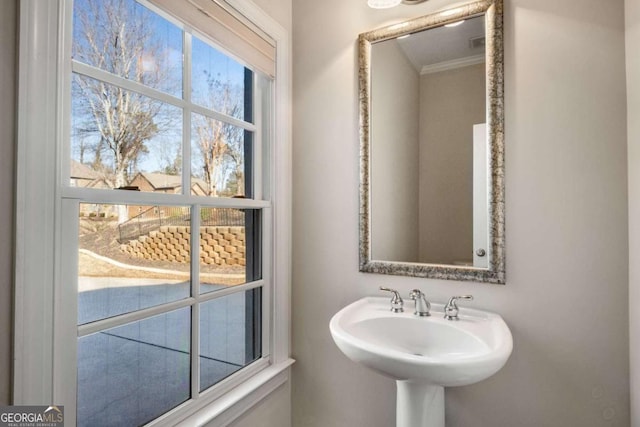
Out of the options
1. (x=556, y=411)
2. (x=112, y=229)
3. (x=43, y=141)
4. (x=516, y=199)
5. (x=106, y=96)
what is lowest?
(x=556, y=411)

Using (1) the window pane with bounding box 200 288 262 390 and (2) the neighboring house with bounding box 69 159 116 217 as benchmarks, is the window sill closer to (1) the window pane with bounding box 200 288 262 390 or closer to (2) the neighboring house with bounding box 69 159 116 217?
(1) the window pane with bounding box 200 288 262 390

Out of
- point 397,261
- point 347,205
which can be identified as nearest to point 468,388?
point 397,261

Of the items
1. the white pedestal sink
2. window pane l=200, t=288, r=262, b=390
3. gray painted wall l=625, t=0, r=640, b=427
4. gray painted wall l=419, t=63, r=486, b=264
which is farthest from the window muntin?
gray painted wall l=625, t=0, r=640, b=427

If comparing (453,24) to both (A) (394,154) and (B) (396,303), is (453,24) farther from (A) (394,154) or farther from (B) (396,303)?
(B) (396,303)

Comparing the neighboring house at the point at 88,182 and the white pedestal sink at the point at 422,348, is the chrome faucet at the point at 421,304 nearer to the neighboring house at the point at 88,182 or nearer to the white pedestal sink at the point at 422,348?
the white pedestal sink at the point at 422,348

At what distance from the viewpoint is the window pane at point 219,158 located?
1.26 meters

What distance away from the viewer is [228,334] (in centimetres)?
140

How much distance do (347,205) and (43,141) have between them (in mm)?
1078

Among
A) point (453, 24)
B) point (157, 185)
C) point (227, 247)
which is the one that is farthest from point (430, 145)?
point (157, 185)

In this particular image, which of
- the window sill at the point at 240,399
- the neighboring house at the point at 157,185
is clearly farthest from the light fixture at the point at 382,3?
the window sill at the point at 240,399

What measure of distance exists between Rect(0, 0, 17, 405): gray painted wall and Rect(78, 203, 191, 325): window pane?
17 centimetres

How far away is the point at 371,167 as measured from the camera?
150 cm

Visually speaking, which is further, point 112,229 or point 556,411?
point 556,411

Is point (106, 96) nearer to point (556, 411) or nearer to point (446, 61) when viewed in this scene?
point (446, 61)
